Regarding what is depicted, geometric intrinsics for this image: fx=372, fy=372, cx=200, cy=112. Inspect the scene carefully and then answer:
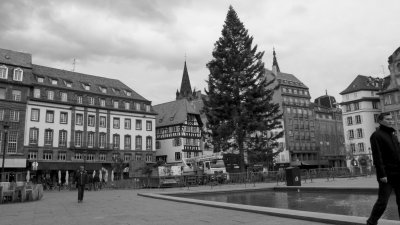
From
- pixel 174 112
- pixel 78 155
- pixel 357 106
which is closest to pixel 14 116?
pixel 78 155

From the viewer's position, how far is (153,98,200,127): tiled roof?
7000cm

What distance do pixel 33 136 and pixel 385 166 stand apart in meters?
51.4

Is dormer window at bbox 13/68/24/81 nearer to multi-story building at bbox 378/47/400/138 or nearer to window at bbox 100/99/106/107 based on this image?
window at bbox 100/99/106/107

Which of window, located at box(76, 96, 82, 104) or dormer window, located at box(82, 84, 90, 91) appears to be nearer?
window, located at box(76, 96, 82, 104)

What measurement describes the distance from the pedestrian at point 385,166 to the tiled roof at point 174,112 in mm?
61866

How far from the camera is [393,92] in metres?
64.8

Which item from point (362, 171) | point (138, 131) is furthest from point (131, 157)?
point (362, 171)

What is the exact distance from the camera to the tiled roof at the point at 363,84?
255ft

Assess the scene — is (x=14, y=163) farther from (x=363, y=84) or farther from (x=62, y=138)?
(x=363, y=84)

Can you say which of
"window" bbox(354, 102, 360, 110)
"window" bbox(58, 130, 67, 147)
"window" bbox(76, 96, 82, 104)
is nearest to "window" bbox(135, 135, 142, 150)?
"window" bbox(76, 96, 82, 104)

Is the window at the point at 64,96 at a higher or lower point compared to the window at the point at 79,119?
higher

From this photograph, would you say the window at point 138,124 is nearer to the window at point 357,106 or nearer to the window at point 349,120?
the window at point 349,120

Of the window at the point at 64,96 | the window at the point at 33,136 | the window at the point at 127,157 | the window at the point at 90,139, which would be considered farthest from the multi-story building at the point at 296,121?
the window at the point at 33,136

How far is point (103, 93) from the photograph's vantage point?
60594 mm
